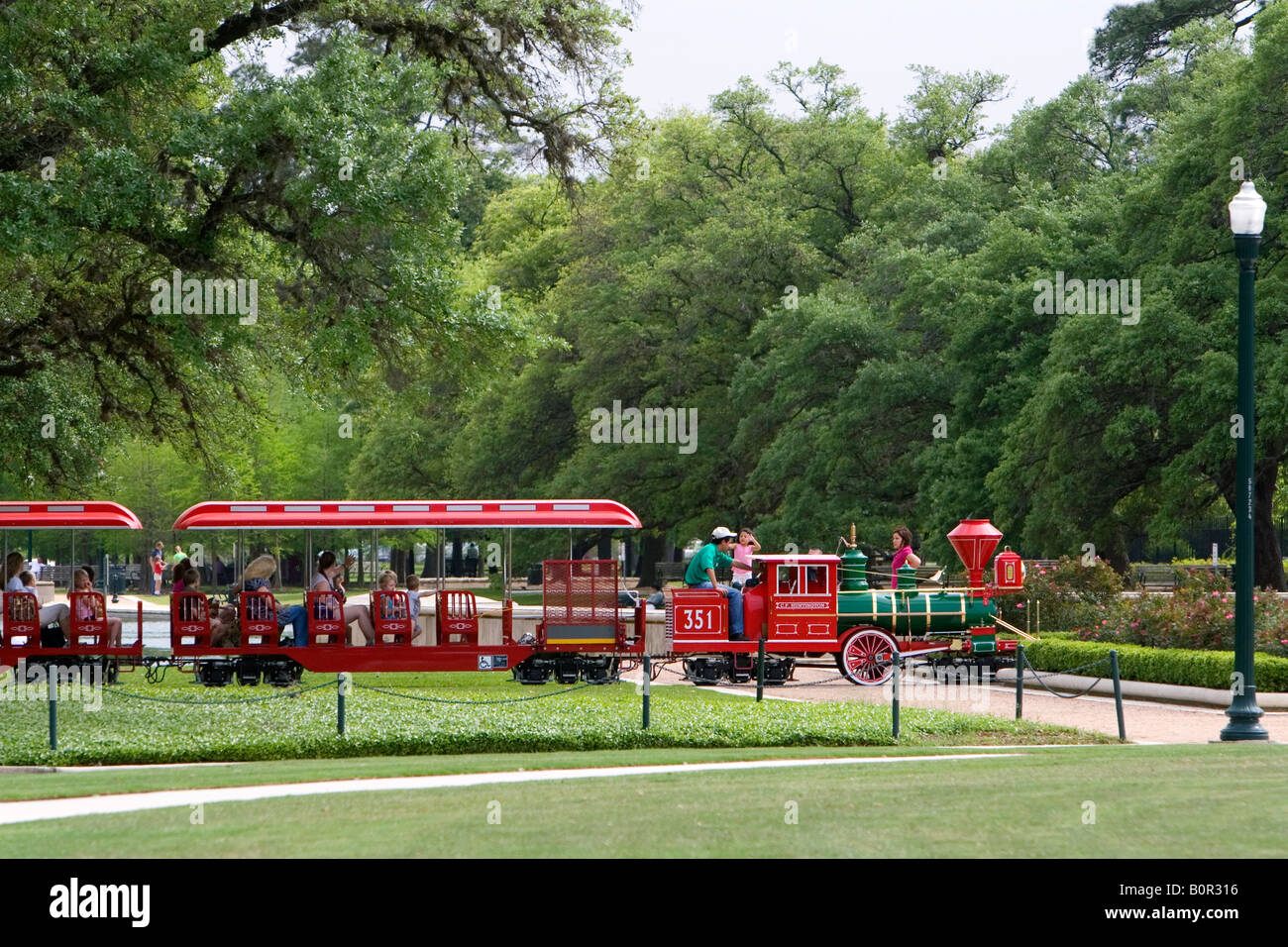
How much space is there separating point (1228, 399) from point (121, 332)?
21788 mm

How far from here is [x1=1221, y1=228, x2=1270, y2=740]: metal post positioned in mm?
17453

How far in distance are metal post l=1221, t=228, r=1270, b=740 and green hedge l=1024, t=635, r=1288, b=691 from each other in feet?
15.5

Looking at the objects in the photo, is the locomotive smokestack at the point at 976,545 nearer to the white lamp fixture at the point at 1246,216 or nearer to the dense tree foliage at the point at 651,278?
the dense tree foliage at the point at 651,278

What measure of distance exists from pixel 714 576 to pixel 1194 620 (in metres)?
7.29

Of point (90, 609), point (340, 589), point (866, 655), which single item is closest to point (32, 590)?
point (90, 609)

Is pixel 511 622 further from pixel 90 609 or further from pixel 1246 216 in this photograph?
pixel 1246 216

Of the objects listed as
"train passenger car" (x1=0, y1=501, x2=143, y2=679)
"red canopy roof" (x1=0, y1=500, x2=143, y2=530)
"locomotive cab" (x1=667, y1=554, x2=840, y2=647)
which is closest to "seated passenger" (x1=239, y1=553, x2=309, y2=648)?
"train passenger car" (x1=0, y1=501, x2=143, y2=679)

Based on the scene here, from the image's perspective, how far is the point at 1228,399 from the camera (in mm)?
33250

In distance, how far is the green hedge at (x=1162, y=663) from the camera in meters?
22.4

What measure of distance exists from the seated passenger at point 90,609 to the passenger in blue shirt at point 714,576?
859 centimetres

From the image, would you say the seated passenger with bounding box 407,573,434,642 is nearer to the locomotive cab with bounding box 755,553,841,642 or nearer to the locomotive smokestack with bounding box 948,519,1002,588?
the locomotive cab with bounding box 755,553,841,642

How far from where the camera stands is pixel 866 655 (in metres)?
25.2
